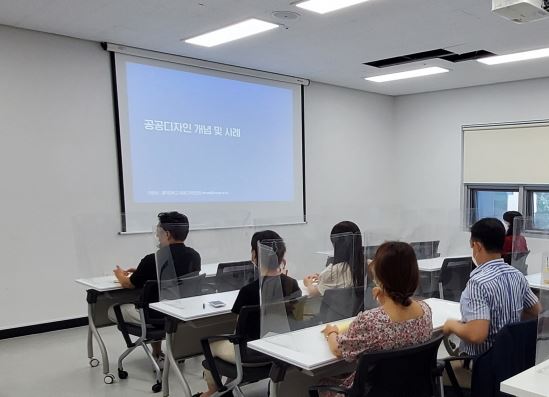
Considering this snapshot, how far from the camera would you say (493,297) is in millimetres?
2115

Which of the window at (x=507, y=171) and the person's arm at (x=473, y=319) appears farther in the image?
the window at (x=507, y=171)

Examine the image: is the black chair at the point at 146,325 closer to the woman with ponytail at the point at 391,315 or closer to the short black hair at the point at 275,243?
the short black hair at the point at 275,243

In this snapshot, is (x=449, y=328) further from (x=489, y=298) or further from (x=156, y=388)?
(x=156, y=388)

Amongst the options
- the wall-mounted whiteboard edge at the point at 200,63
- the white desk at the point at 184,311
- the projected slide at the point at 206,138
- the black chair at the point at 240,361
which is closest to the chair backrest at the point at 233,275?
the white desk at the point at 184,311

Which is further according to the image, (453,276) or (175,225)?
(453,276)

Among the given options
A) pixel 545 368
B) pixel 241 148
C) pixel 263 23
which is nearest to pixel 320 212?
pixel 241 148

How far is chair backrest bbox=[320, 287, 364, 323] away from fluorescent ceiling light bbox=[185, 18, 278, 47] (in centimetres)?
257

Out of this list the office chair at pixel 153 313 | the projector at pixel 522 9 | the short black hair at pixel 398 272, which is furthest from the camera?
the office chair at pixel 153 313

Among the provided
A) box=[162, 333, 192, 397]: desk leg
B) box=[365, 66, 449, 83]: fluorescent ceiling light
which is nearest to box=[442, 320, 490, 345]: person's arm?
box=[162, 333, 192, 397]: desk leg

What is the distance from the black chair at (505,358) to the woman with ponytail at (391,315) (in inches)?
12.4

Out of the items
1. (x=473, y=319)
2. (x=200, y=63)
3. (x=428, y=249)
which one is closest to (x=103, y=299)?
(x=473, y=319)

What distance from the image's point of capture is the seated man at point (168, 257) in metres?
3.30

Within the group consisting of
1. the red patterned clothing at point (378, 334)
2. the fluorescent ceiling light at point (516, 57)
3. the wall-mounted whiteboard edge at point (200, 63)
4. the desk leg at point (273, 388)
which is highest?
the wall-mounted whiteboard edge at point (200, 63)

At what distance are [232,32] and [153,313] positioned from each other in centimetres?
272
